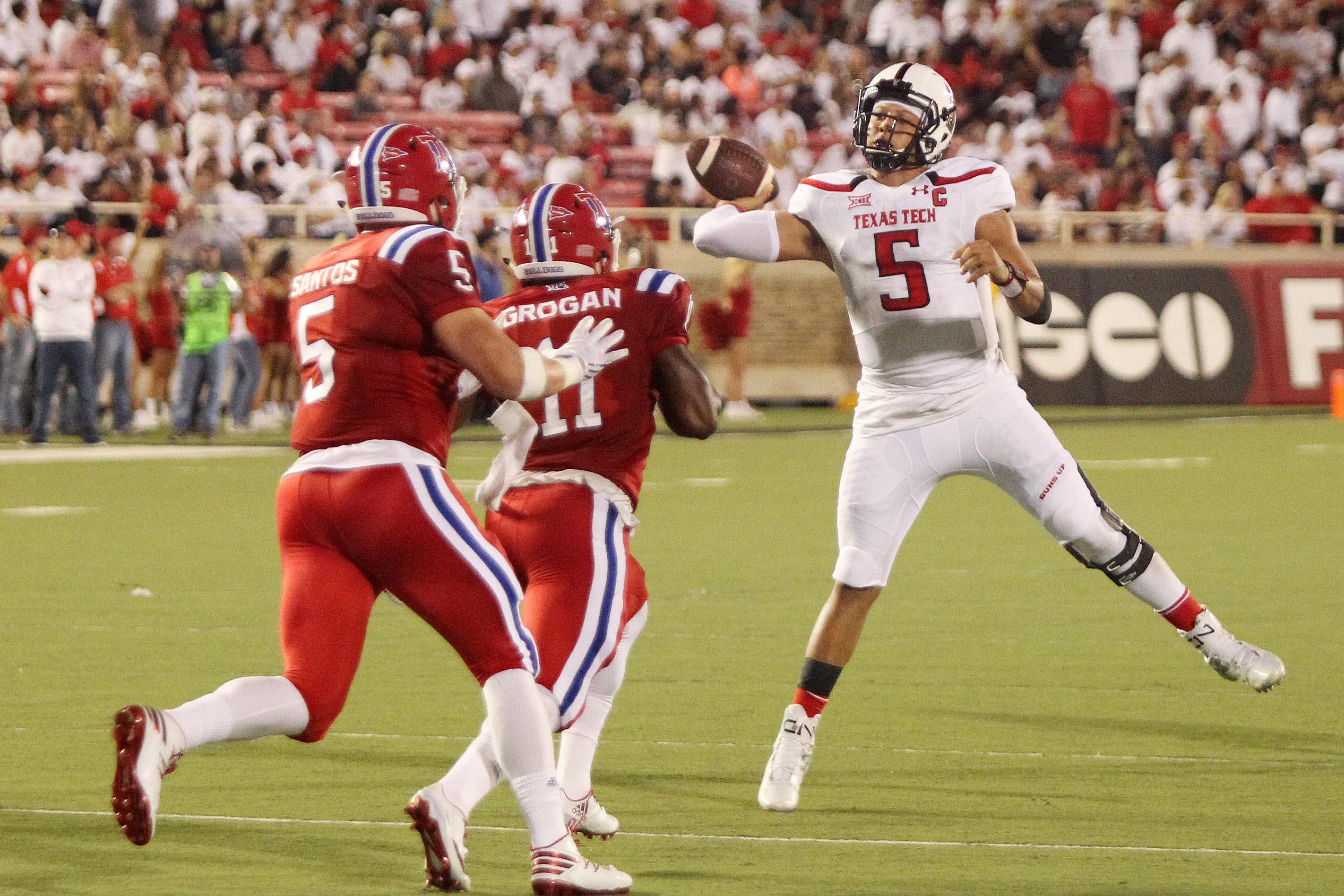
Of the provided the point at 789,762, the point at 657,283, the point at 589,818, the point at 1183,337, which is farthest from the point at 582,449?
the point at 1183,337

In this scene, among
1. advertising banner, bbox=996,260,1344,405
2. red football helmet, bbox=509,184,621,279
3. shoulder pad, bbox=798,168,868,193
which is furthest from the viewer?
advertising banner, bbox=996,260,1344,405

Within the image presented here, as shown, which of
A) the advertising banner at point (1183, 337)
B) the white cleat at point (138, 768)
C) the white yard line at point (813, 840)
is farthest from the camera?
the advertising banner at point (1183, 337)

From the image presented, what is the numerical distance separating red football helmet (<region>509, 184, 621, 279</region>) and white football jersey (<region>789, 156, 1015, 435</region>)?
102cm

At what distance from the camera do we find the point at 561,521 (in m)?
4.89

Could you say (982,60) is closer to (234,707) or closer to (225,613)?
(225,613)

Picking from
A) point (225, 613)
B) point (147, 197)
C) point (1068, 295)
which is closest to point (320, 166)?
point (147, 197)

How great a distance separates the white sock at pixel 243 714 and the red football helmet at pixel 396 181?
1.07 m

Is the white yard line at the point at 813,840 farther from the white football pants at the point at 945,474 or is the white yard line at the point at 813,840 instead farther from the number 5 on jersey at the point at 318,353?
the number 5 on jersey at the point at 318,353

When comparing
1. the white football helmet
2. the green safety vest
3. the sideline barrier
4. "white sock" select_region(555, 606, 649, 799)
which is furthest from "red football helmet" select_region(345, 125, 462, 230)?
the sideline barrier

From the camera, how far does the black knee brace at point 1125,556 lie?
6.21m

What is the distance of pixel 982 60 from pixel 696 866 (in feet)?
A: 73.0

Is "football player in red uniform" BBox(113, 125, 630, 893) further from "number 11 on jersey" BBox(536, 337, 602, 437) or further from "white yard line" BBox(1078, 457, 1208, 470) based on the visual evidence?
"white yard line" BBox(1078, 457, 1208, 470)

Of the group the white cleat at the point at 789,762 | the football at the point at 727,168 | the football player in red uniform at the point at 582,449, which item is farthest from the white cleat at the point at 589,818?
the football at the point at 727,168

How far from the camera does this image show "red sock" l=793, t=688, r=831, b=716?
5.80m
